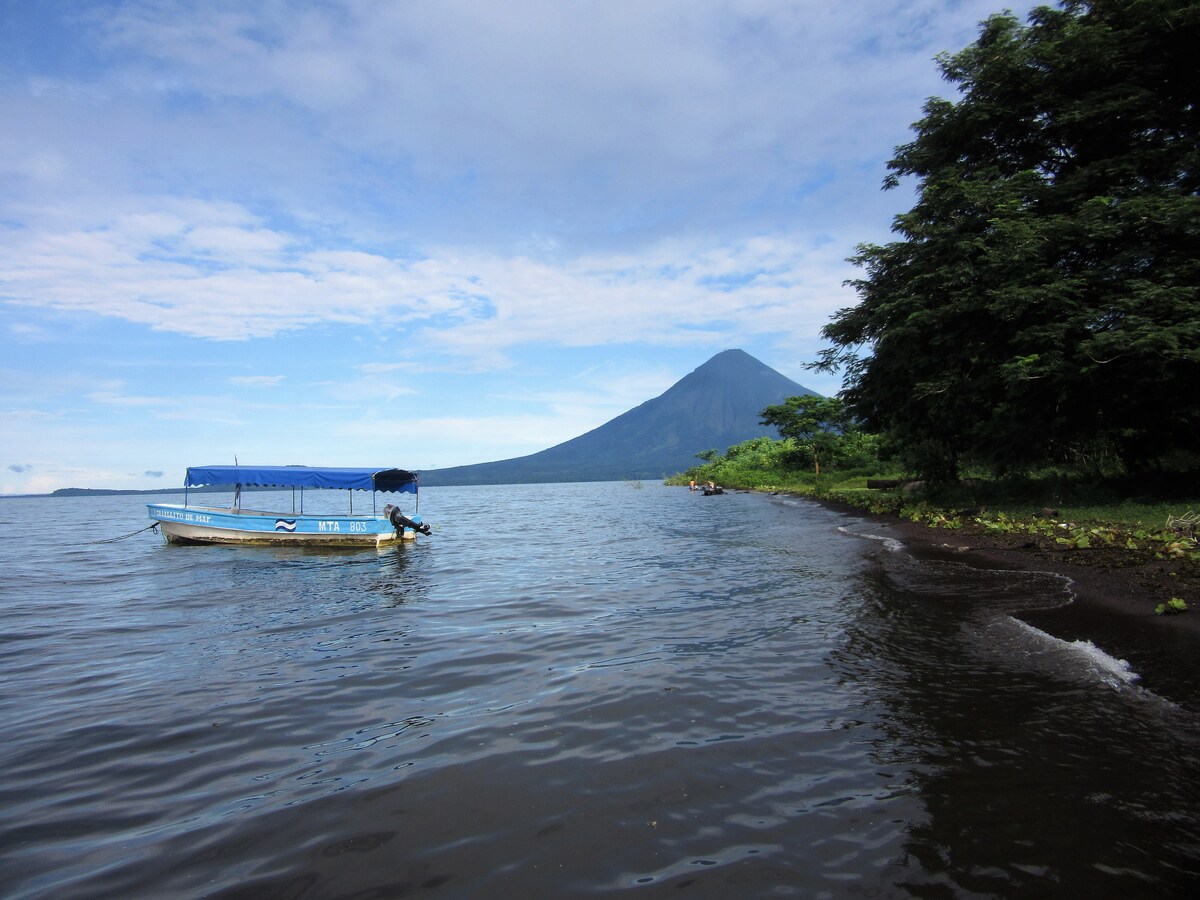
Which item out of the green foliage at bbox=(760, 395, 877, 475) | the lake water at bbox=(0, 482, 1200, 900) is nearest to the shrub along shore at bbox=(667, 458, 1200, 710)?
the lake water at bbox=(0, 482, 1200, 900)

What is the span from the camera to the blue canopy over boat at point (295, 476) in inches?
916

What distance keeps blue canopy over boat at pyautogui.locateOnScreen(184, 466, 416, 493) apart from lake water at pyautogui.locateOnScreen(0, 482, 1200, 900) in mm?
11828

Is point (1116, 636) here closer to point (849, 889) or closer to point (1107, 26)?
point (849, 889)

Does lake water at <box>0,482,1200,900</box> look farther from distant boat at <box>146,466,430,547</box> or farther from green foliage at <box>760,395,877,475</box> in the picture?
green foliage at <box>760,395,877,475</box>

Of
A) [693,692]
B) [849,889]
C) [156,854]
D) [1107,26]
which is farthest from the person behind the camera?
[1107,26]

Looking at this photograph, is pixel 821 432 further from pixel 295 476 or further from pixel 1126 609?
pixel 1126 609

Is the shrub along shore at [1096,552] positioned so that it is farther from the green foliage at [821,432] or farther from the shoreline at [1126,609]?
the green foliage at [821,432]

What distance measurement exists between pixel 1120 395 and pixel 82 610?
87.7ft

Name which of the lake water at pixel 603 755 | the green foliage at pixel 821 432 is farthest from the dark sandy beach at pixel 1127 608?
the green foliage at pixel 821 432

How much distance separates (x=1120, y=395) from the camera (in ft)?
56.3

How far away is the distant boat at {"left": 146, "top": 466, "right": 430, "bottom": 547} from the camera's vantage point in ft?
76.7

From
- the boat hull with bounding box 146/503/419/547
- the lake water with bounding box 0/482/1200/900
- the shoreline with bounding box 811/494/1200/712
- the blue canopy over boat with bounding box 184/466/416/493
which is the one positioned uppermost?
the blue canopy over boat with bounding box 184/466/416/493

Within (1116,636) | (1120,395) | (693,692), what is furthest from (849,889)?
(1120,395)

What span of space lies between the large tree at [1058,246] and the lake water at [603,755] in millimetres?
8528
